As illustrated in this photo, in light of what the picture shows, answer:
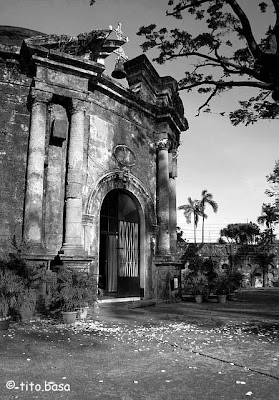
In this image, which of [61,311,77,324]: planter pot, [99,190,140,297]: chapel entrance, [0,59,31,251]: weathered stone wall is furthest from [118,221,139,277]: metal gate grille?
[61,311,77,324]: planter pot

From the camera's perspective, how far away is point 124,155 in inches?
446

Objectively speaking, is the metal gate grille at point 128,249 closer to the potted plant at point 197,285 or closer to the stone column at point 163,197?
the stone column at point 163,197

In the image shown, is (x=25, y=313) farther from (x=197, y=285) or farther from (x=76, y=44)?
(x=76, y=44)

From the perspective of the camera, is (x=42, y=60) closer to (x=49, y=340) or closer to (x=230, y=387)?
(x=49, y=340)

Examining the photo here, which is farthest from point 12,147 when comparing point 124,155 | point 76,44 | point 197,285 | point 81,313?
point 197,285

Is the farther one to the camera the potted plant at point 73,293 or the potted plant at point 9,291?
Result: the potted plant at point 73,293

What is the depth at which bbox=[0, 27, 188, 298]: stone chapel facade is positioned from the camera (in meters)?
8.80

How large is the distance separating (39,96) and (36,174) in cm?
206

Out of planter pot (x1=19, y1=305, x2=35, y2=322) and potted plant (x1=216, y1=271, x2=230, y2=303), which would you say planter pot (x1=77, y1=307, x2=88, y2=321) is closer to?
planter pot (x1=19, y1=305, x2=35, y2=322)

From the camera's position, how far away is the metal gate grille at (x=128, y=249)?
1159 cm

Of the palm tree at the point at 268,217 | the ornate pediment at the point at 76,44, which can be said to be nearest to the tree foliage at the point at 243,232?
the palm tree at the point at 268,217

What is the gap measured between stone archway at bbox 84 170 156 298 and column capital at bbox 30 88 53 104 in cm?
272

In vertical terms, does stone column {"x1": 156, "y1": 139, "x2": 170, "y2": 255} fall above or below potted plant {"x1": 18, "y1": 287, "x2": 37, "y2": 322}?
above

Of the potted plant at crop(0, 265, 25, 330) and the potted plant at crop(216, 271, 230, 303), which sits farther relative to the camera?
the potted plant at crop(216, 271, 230, 303)
